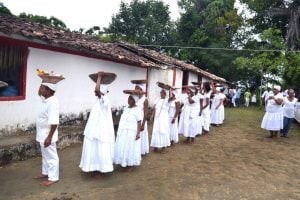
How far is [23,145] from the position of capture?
22.8 feet

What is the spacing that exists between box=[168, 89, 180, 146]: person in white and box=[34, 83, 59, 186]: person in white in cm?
395

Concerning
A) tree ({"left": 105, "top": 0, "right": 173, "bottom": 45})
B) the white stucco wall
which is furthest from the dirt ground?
tree ({"left": 105, "top": 0, "right": 173, "bottom": 45})

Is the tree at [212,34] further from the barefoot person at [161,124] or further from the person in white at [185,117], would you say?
the barefoot person at [161,124]

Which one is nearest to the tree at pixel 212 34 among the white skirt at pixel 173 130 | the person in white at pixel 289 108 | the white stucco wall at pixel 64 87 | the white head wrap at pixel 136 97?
the white stucco wall at pixel 64 87

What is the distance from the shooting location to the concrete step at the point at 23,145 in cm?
655

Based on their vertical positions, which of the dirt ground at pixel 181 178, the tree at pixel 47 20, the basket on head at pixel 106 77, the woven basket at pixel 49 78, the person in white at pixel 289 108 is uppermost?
the tree at pixel 47 20

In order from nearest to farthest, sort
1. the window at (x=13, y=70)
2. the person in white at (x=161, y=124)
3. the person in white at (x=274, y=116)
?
the window at (x=13, y=70) < the person in white at (x=161, y=124) < the person in white at (x=274, y=116)

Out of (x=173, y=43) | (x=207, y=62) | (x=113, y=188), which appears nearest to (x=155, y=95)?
(x=113, y=188)

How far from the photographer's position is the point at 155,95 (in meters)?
17.2

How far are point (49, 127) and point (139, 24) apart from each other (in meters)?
31.0

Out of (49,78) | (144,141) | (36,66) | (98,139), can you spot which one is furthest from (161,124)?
(49,78)

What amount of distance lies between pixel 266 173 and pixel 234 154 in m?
1.77

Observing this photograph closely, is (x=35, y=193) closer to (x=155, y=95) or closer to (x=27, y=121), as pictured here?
(x=27, y=121)

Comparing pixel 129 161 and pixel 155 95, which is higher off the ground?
pixel 155 95
